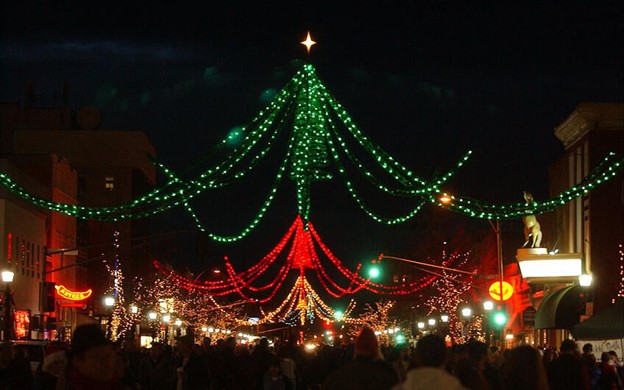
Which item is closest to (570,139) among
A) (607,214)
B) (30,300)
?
(607,214)

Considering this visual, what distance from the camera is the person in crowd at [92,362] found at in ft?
27.8

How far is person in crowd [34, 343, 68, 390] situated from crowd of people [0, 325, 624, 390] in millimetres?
15

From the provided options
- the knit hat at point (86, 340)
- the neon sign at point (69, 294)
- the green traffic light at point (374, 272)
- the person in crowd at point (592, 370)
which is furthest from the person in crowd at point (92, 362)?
the neon sign at point (69, 294)

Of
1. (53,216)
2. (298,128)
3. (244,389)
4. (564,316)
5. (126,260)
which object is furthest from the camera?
(126,260)

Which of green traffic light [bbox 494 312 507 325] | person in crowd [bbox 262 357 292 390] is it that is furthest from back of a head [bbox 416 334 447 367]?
green traffic light [bbox 494 312 507 325]

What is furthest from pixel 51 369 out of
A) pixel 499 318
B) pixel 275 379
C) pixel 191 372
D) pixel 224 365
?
pixel 499 318

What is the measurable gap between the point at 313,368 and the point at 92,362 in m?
18.6

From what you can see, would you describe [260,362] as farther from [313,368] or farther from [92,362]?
[92,362]

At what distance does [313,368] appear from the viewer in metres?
26.8

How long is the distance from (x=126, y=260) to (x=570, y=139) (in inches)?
1885

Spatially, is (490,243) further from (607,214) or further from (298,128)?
(298,128)

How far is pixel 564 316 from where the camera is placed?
4178 centimetres

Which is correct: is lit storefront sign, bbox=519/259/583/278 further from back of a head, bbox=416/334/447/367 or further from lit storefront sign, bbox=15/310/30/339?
back of a head, bbox=416/334/447/367

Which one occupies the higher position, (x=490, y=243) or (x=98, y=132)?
(x=98, y=132)
